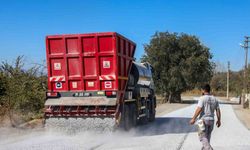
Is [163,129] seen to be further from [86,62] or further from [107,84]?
[86,62]

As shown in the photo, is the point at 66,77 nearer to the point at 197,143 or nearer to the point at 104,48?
the point at 104,48

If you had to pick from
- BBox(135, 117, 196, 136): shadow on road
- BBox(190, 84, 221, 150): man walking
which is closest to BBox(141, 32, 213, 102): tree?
BBox(135, 117, 196, 136): shadow on road

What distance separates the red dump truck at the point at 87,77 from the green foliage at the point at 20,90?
3.67 meters

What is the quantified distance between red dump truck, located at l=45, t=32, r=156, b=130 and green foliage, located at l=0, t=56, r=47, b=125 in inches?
144

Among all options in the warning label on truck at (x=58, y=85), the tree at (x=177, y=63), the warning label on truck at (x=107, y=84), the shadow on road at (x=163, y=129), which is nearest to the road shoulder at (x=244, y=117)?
the shadow on road at (x=163, y=129)

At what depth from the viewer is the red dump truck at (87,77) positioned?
1523 centimetres

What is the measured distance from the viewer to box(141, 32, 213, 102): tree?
55562 mm

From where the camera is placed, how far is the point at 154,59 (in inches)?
2260

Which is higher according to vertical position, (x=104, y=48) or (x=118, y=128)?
(x=104, y=48)

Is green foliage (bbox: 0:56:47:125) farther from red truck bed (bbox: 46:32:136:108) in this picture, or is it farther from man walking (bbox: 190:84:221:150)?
man walking (bbox: 190:84:221:150)

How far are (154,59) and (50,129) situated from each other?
1686 inches

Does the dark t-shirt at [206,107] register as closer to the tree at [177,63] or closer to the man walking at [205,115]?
the man walking at [205,115]

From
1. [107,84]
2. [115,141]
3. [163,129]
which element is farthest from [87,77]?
[163,129]

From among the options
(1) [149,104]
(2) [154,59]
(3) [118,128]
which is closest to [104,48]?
(3) [118,128]
